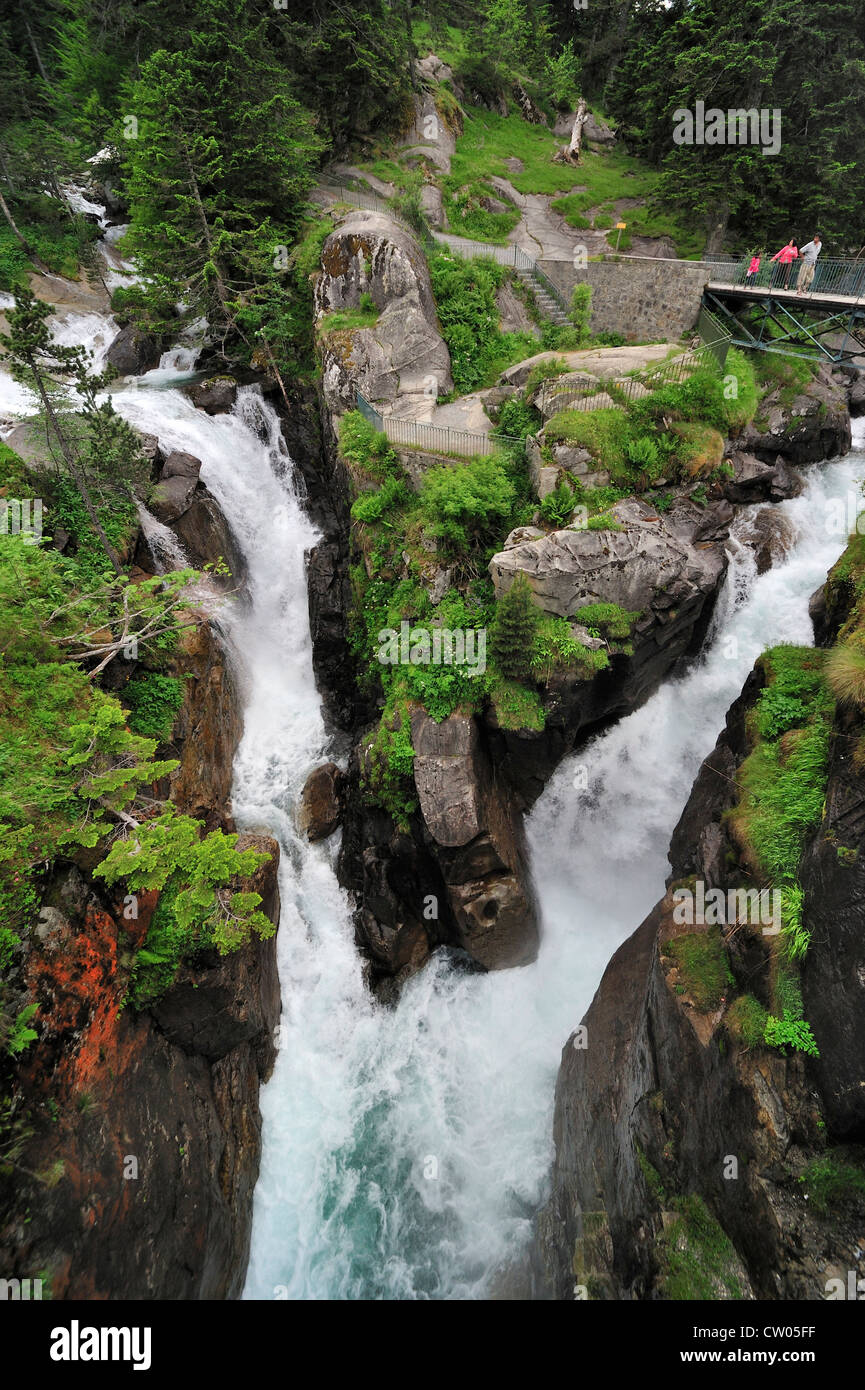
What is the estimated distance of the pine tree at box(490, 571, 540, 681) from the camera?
40.0ft

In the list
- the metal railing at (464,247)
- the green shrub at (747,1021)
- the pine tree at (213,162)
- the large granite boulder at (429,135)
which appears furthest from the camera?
the large granite boulder at (429,135)

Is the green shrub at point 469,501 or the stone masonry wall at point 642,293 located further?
the stone masonry wall at point 642,293

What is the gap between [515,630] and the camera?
12406 mm

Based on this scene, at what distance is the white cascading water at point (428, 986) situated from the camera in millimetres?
11141

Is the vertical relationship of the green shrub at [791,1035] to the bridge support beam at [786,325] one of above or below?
below

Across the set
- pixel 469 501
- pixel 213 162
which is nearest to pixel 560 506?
pixel 469 501

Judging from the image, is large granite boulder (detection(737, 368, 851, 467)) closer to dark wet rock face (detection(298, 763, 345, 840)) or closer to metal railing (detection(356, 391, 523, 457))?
metal railing (detection(356, 391, 523, 457))

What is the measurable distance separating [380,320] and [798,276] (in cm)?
1300

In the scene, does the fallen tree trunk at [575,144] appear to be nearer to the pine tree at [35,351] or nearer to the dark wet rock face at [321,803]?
the pine tree at [35,351]

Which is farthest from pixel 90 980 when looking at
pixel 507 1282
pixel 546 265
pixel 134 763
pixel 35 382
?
pixel 546 265

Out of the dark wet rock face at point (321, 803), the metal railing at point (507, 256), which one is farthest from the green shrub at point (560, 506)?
the metal railing at point (507, 256)

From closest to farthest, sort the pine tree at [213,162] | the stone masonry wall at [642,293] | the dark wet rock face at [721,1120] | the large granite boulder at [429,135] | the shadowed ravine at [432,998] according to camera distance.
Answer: the dark wet rock face at [721,1120], the shadowed ravine at [432,998], the pine tree at [213,162], the stone masonry wall at [642,293], the large granite boulder at [429,135]

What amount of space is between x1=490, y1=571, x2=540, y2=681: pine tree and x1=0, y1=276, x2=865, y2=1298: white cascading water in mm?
3951

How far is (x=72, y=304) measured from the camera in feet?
81.1
